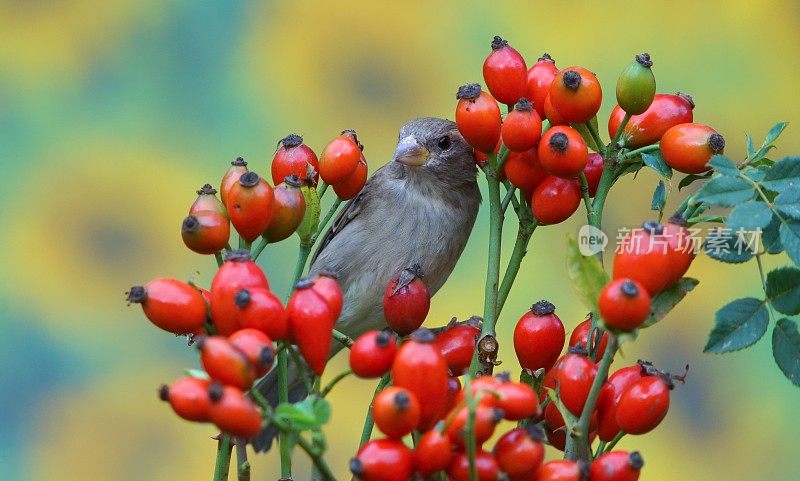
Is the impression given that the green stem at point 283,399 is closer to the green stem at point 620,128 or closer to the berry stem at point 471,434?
the berry stem at point 471,434

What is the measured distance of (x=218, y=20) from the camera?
207 cm

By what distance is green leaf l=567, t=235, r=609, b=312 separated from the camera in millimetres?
841

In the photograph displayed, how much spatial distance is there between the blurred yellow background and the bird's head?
1.24 ft

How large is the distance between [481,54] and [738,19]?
1.58 ft

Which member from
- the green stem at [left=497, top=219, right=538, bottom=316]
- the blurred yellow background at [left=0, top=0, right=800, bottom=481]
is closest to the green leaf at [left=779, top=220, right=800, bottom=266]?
the green stem at [left=497, top=219, right=538, bottom=316]

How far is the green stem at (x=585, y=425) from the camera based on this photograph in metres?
0.85

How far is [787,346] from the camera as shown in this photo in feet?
3.07

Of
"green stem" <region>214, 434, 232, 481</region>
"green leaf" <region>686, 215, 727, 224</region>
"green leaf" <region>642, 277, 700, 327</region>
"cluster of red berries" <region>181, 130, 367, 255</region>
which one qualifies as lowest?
"green stem" <region>214, 434, 232, 481</region>

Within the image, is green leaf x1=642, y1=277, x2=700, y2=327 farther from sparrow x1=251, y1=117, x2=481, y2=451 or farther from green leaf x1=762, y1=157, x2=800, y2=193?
sparrow x1=251, y1=117, x2=481, y2=451

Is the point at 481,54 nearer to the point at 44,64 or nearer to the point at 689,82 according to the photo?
the point at 689,82

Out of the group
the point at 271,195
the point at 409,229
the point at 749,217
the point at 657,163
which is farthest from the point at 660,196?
the point at 409,229

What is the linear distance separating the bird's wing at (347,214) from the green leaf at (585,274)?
1023 millimetres

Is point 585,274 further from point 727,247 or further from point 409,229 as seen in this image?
point 409,229

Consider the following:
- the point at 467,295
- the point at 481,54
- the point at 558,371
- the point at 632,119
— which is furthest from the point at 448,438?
the point at 481,54
